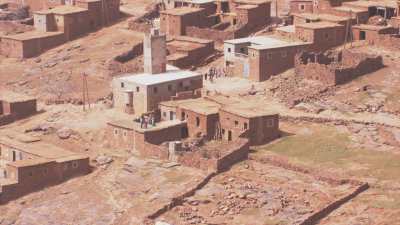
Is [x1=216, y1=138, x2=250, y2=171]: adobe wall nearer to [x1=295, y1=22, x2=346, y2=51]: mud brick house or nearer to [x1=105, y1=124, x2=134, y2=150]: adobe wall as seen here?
[x1=105, y1=124, x2=134, y2=150]: adobe wall

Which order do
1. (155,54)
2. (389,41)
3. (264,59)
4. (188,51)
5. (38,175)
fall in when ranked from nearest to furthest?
1. (38,175)
2. (155,54)
3. (264,59)
4. (389,41)
5. (188,51)

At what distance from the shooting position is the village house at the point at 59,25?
84500mm

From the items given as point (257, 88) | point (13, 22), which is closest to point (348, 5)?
point (257, 88)

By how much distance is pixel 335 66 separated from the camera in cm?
6875

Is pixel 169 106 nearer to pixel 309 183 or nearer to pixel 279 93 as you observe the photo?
pixel 279 93

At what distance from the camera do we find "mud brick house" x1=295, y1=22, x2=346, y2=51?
7288 cm

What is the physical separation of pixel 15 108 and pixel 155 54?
8520 mm

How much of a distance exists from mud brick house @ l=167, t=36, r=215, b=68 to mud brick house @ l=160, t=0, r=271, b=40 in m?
1.92

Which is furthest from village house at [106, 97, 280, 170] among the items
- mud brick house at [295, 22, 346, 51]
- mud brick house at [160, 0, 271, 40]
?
mud brick house at [160, 0, 271, 40]

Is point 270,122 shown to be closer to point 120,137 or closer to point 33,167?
point 120,137

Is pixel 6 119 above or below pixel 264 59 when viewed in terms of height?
below

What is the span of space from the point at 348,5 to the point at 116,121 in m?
20.5

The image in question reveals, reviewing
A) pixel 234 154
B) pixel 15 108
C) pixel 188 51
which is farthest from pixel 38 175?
pixel 188 51

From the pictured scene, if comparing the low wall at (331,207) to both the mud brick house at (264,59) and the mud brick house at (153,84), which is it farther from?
the mud brick house at (264,59)
